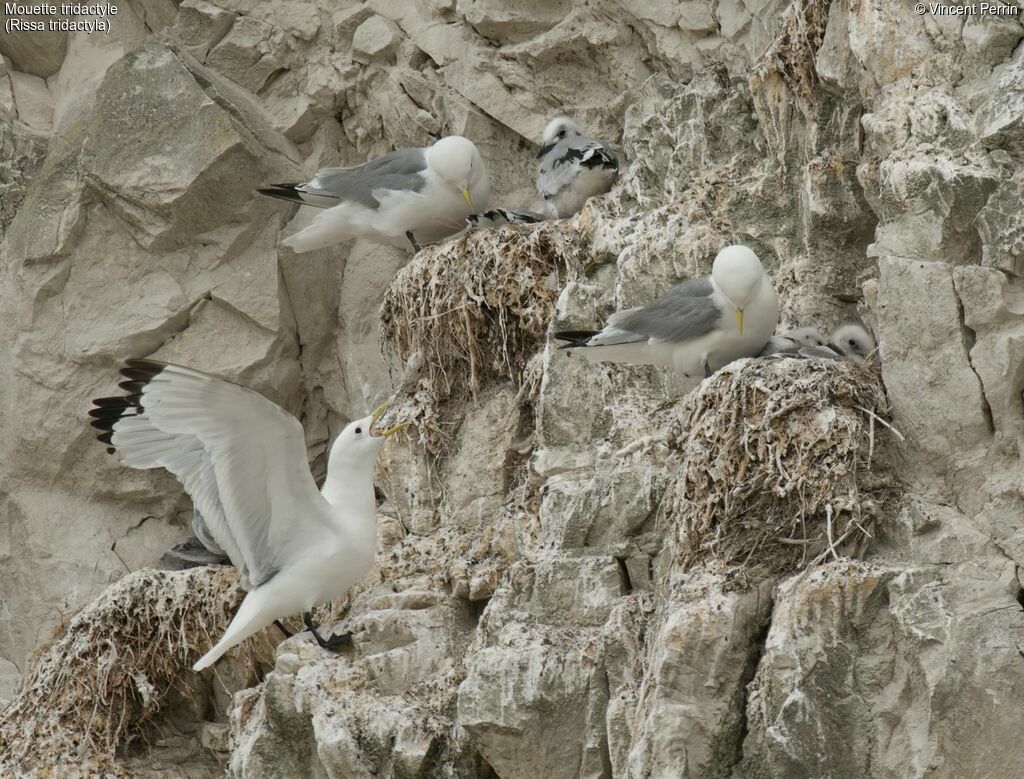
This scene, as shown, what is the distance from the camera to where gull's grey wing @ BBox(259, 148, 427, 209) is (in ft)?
29.9

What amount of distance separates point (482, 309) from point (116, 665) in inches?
101

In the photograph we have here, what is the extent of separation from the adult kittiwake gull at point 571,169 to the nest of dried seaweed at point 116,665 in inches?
104

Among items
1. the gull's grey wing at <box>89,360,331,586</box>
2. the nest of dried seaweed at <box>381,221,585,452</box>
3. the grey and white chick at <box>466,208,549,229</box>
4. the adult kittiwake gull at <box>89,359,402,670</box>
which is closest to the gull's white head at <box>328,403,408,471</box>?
the adult kittiwake gull at <box>89,359,402,670</box>

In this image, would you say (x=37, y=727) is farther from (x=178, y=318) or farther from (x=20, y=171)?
(x=20, y=171)

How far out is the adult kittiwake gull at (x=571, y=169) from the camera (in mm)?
8785

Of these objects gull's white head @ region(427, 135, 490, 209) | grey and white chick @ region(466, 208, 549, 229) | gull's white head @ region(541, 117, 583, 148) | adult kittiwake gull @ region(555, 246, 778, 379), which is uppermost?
gull's white head @ region(541, 117, 583, 148)

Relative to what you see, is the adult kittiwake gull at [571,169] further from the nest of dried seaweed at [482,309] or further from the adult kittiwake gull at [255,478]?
the adult kittiwake gull at [255,478]

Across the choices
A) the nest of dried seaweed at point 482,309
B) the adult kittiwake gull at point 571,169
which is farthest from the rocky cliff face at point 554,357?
the adult kittiwake gull at point 571,169

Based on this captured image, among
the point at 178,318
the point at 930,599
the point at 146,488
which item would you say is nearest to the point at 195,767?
the point at 146,488

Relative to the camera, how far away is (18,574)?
394 inches

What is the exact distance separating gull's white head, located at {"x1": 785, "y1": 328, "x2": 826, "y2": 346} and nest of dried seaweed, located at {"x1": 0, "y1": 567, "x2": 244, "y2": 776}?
318 cm

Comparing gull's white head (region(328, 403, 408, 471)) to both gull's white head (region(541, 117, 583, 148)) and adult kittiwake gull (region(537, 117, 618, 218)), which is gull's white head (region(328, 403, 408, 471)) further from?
gull's white head (region(541, 117, 583, 148))

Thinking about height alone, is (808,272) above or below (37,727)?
above

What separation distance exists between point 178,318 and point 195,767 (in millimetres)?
2749
